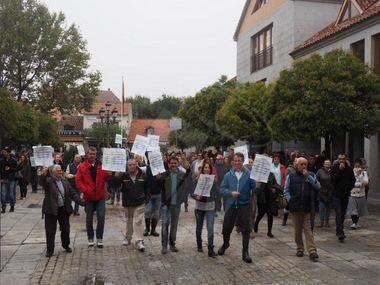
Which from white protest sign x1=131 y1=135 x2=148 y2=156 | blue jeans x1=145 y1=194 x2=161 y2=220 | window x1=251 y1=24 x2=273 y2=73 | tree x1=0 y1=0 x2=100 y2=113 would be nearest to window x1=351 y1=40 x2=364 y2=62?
window x1=251 y1=24 x2=273 y2=73

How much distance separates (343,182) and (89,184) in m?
5.14

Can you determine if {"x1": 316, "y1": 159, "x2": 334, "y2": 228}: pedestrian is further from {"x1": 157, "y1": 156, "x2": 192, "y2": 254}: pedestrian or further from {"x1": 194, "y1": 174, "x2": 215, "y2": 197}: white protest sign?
{"x1": 157, "y1": 156, "x2": 192, "y2": 254}: pedestrian

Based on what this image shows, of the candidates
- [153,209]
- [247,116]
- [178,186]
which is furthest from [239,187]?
[247,116]

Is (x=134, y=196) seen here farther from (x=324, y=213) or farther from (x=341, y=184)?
(x=324, y=213)

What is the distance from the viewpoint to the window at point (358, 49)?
2103 cm

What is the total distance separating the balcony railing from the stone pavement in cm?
1821

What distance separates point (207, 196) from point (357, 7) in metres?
15.5

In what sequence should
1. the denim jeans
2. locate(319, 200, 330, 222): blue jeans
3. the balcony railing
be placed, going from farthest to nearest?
the balcony railing, locate(319, 200, 330, 222): blue jeans, the denim jeans

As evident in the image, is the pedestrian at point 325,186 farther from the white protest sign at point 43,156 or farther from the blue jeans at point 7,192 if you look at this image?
the blue jeans at point 7,192

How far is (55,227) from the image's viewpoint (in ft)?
31.0

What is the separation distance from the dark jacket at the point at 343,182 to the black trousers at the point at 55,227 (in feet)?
17.5

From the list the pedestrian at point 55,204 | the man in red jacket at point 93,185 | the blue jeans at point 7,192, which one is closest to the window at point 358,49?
the blue jeans at point 7,192

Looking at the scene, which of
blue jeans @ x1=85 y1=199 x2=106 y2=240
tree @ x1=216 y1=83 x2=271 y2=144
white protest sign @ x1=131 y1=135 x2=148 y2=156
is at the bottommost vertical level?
blue jeans @ x1=85 y1=199 x2=106 y2=240

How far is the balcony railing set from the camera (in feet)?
95.6
